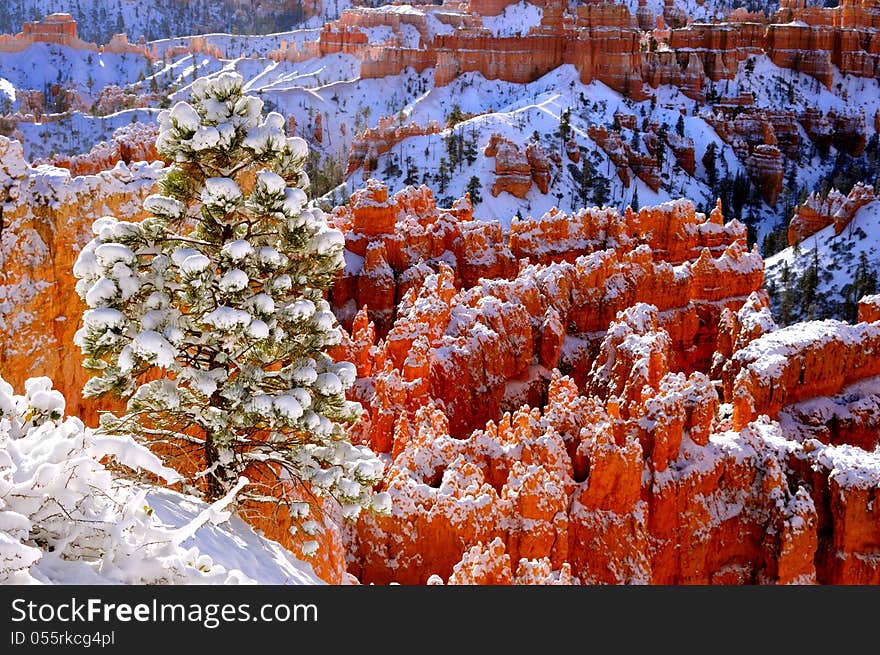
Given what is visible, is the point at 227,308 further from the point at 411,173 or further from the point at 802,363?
the point at 411,173

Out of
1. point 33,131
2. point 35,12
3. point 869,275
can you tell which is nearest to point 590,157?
point 869,275

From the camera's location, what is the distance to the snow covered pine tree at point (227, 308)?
7.72 m

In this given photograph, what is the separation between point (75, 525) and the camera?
218 inches

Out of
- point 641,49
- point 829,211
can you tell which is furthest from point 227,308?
point 641,49

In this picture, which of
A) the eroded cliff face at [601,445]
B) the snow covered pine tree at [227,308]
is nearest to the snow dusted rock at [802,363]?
the eroded cliff face at [601,445]

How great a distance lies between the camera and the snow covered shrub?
17.5ft

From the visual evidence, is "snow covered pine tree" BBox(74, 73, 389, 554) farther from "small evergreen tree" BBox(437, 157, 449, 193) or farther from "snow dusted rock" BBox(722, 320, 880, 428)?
"small evergreen tree" BBox(437, 157, 449, 193)

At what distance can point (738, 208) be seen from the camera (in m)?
68.6

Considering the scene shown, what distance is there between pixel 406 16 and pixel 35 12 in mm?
63284

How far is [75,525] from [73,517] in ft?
0.18

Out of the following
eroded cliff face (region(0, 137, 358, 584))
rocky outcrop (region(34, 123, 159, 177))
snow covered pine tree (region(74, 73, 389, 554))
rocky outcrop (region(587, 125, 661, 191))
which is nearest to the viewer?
snow covered pine tree (region(74, 73, 389, 554))

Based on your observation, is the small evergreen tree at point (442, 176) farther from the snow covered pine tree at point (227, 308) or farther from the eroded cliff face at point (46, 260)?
the snow covered pine tree at point (227, 308)

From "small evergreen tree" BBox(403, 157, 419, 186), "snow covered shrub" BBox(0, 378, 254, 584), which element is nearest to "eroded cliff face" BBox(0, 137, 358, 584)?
"snow covered shrub" BBox(0, 378, 254, 584)

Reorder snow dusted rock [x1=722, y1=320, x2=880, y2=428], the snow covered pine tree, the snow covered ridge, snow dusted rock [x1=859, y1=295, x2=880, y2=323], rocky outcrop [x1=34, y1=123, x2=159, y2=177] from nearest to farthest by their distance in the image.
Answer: the snow covered ridge < the snow covered pine tree < snow dusted rock [x1=722, y1=320, x2=880, y2=428] < snow dusted rock [x1=859, y1=295, x2=880, y2=323] < rocky outcrop [x1=34, y1=123, x2=159, y2=177]
